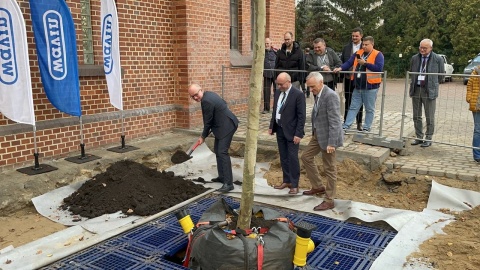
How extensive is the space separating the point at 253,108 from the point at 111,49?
13.9 ft

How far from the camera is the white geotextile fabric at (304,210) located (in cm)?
439

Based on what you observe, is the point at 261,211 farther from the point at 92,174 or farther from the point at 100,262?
the point at 92,174

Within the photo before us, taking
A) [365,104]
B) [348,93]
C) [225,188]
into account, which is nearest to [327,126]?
[225,188]

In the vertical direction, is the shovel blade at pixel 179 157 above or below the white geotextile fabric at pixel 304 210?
above

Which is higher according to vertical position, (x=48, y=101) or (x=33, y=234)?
(x=48, y=101)

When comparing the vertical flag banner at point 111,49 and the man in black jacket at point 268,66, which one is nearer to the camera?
the vertical flag banner at point 111,49

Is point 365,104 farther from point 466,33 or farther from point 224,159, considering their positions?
point 466,33

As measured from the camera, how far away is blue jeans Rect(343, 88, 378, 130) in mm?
8102

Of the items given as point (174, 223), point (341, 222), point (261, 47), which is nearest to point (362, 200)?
point (341, 222)

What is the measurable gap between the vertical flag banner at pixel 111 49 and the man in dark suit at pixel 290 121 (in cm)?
294

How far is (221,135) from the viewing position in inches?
262

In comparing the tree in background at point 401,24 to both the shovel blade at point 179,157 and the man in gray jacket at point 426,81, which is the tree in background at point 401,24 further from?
the shovel blade at point 179,157

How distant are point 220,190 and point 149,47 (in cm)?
384

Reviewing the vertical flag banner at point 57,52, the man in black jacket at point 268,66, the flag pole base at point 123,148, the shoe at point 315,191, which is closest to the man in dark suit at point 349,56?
the man in black jacket at point 268,66
